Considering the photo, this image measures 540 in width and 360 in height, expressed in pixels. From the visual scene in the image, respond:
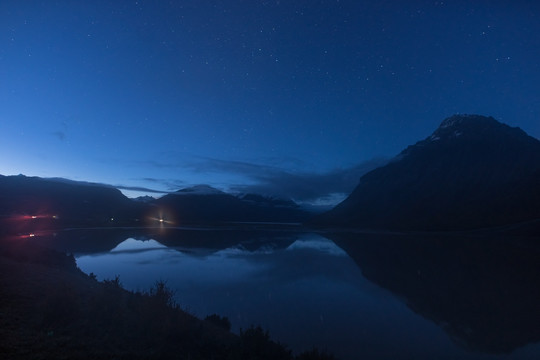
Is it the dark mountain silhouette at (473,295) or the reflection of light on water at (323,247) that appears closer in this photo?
the dark mountain silhouette at (473,295)

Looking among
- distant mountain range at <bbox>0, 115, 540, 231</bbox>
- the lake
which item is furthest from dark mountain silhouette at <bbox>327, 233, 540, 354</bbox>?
distant mountain range at <bbox>0, 115, 540, 231</bbox>

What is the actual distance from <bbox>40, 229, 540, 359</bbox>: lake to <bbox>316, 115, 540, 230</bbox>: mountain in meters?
87.5

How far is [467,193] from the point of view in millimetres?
151125

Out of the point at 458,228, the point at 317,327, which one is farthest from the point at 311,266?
the point at 458,228

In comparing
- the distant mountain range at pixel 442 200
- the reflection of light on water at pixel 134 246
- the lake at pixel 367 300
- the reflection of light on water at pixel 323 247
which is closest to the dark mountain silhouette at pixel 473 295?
the lake at pixel 367 300

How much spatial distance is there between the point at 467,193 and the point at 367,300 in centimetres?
15546

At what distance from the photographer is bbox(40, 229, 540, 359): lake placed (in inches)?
445

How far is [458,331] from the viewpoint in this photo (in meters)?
12.6

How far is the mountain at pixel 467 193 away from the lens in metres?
110

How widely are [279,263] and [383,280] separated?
914cm

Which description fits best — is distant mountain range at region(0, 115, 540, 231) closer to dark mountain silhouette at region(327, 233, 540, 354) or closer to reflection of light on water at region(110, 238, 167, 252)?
reflection of light on water at region(110, 238, 167, 252)

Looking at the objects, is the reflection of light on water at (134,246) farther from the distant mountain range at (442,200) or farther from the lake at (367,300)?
the distant mountain range at (442,200)

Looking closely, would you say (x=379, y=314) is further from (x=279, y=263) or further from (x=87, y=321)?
(x=279, y=263)

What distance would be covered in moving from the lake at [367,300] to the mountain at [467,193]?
8747cm
